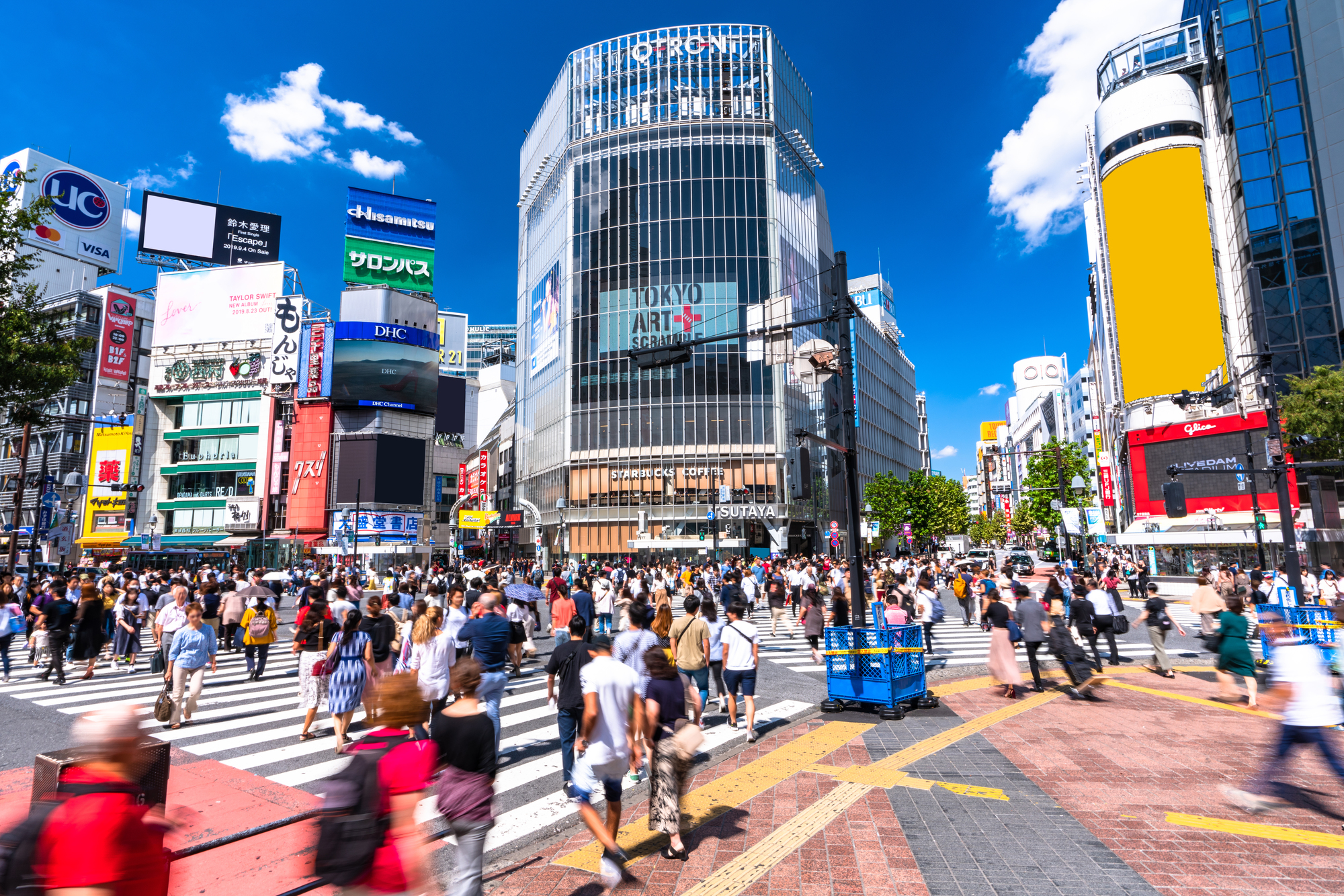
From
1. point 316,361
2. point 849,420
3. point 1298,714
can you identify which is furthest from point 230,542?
point 1298,714

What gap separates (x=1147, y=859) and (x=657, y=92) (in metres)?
62.3

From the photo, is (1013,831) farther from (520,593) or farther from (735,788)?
Answer: (520,593)

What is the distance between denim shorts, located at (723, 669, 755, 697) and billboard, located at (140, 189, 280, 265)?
73.9m

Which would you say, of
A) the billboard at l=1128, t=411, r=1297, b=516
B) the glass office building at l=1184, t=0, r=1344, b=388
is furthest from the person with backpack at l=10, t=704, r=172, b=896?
the glass office building at l=1184, t=0, r=1344, b=388

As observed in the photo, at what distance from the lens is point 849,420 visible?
10.2 metres

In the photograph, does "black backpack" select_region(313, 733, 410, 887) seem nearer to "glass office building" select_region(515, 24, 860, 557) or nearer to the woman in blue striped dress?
the woman in blue striped dress

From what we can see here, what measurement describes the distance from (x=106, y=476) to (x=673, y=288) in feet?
173

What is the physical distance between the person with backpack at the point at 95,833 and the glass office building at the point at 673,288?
48589 mm

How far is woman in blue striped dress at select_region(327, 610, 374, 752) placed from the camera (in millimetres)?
8359

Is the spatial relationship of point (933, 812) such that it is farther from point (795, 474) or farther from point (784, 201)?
point (784, 201)

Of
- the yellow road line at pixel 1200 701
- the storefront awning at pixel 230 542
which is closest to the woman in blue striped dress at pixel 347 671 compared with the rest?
the yellow road line at pixel 1200 701

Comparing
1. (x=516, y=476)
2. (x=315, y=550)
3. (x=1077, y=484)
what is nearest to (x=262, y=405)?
(x=315, y=550)

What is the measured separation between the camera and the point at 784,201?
192 feet

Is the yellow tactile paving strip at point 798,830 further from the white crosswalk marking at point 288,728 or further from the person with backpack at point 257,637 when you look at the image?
the person with backpack at point 257,637
